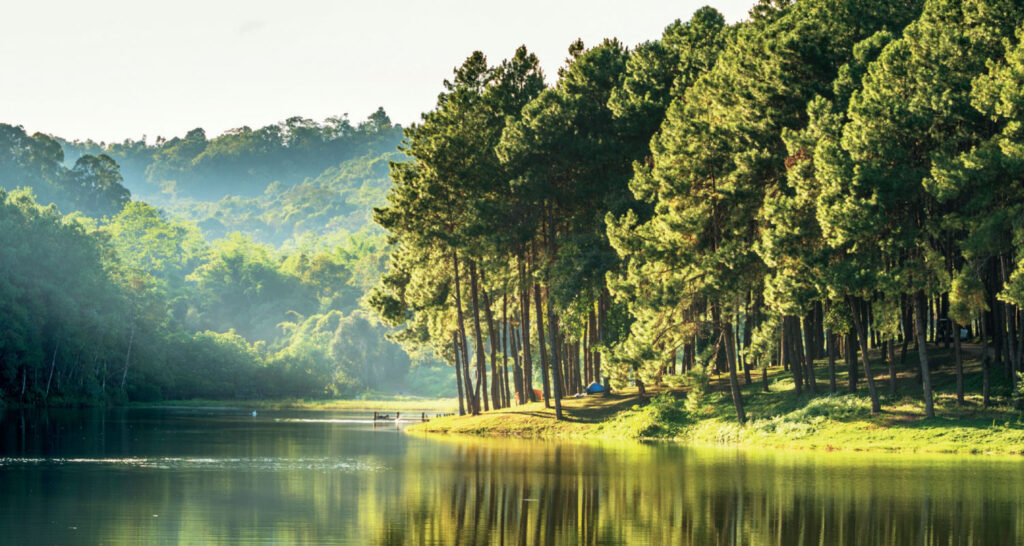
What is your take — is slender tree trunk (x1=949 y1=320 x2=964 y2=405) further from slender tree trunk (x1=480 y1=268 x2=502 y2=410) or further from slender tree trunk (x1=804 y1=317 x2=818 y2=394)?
slender tree trunk (x1=480 y1=268 x2=502 y2=410)

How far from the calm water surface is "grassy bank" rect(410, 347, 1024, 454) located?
3.28 m

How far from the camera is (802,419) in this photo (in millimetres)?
45312

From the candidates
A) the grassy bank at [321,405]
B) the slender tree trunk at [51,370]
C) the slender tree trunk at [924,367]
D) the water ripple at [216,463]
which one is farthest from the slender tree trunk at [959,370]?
the slender tree trunk at [51,370]

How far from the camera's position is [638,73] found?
52.9 m

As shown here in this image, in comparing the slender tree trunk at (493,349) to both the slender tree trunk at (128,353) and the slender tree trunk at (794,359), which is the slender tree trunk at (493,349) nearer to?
the slender tree trunk at (794,359)

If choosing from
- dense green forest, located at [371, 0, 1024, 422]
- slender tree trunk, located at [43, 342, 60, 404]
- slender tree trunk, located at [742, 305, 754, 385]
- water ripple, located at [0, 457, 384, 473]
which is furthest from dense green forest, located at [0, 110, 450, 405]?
slender tree trunk, located at [742, 305, 754, 385]

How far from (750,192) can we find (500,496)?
22361 millimetres

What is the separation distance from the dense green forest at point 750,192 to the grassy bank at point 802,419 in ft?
2.86

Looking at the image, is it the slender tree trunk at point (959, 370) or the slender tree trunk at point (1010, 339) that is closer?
the slender tree trunk at point (1010, 339)

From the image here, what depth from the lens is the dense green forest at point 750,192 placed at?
129 ft

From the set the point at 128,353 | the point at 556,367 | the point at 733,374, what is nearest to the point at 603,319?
the point at 556,367

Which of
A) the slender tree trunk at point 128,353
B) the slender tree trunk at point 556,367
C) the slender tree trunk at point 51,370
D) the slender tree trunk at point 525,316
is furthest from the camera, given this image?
the slender tree trunk at point 128,353

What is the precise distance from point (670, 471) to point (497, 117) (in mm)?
30010

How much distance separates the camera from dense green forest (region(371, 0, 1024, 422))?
39.2m
